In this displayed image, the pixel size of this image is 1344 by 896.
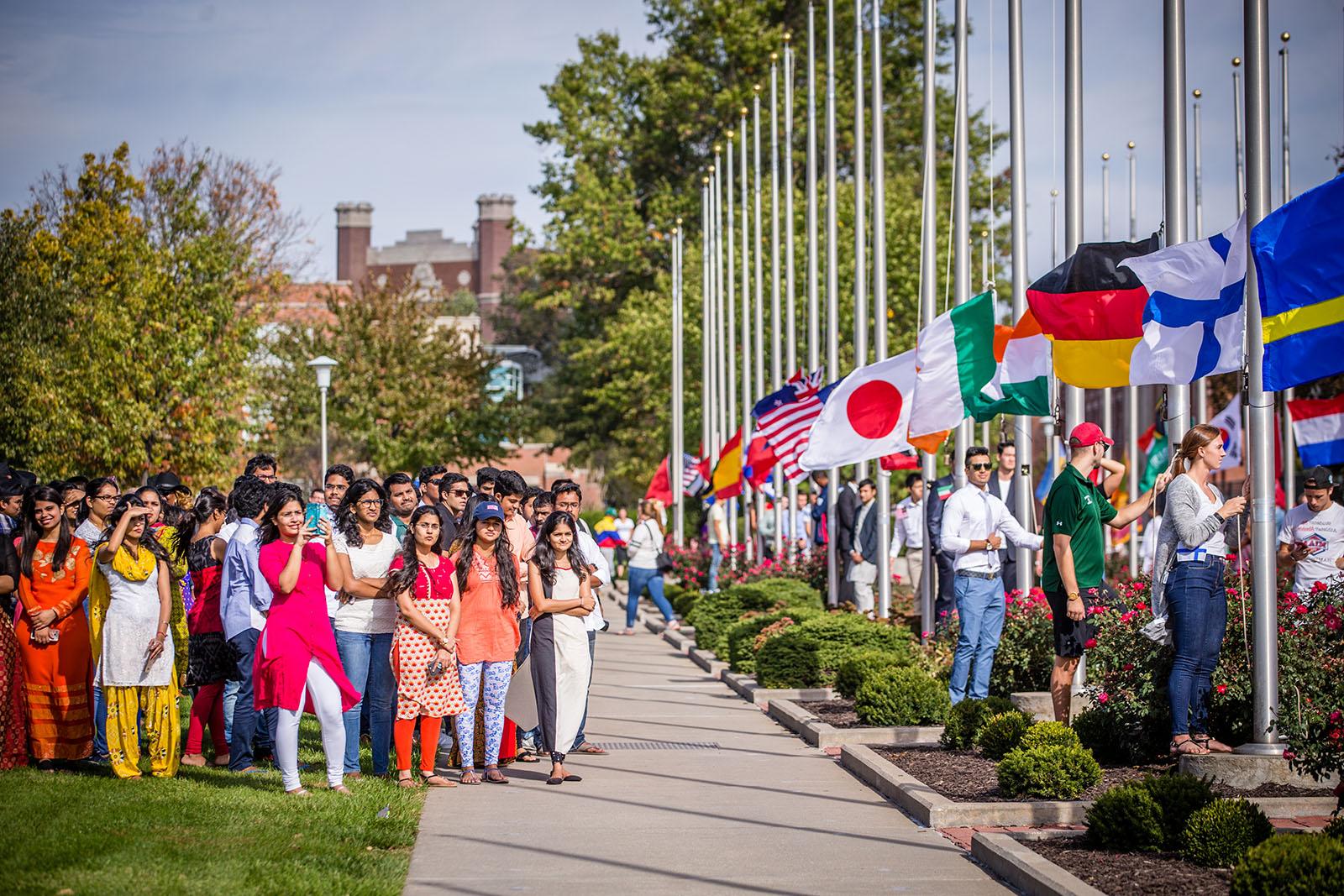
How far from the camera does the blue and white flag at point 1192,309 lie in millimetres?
10672

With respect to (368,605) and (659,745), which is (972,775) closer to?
(659,745)

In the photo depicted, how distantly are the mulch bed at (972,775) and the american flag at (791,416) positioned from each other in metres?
11.3

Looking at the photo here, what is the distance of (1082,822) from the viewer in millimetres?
8711

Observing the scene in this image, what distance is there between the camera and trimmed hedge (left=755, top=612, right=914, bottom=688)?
15710mm

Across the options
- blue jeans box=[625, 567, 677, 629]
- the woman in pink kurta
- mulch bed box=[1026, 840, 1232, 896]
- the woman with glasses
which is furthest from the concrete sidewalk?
blue jeans box=[625, 567, 677, 629]

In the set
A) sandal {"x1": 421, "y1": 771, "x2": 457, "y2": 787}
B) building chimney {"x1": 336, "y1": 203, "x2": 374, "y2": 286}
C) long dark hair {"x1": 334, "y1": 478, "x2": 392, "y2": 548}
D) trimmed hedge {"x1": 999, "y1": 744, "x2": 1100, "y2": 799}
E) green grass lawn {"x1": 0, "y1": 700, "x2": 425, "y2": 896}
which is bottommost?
sandal {"x1": 421, "y1": 771, "x2": 457, "y2": 787}

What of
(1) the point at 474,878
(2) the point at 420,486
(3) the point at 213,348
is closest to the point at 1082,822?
(1) the point at 474,878

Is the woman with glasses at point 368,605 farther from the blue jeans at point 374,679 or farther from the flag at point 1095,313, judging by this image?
the flag at point 1095,313

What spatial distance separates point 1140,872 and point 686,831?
2.75 metres

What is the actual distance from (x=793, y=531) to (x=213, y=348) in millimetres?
11526

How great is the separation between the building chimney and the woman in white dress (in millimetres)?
105812

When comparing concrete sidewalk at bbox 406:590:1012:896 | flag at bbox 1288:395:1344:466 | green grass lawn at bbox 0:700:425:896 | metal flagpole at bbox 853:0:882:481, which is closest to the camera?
green grass lawn at bbox 0:700:425:896

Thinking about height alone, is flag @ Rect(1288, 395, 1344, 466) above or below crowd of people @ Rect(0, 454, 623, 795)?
above

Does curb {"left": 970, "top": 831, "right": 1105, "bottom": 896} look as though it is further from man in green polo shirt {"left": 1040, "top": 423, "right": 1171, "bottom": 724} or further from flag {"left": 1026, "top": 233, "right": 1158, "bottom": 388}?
flag {"left": 1026, "top": 233, "right": 1158, "bottom": 388}
